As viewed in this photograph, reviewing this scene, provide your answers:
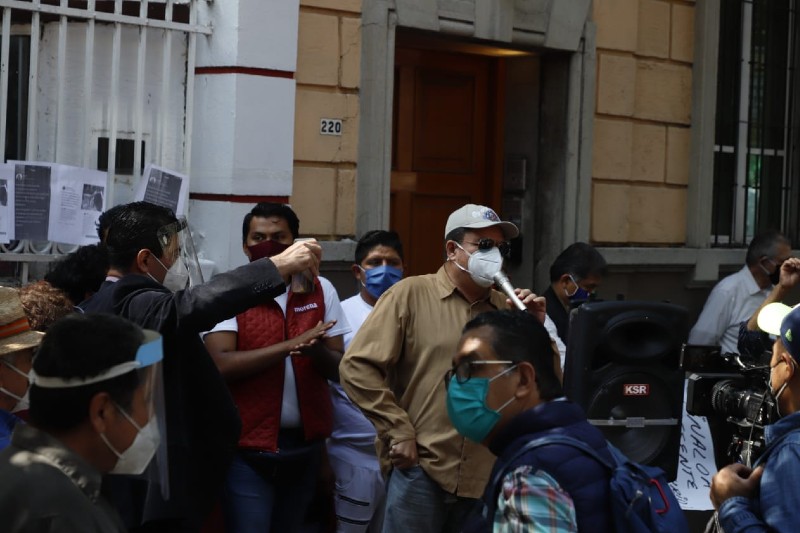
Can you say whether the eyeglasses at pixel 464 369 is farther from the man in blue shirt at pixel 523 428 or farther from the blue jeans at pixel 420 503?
the blue jeans at pixel 420 503

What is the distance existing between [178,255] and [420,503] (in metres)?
1.30

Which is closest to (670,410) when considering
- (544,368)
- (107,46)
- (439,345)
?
(439,345)

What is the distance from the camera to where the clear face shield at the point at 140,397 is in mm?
2611

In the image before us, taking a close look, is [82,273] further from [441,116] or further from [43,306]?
[441,116]

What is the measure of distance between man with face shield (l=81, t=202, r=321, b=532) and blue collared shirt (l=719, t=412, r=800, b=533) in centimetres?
166

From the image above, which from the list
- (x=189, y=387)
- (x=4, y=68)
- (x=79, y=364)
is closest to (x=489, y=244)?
(x=189, y=387)

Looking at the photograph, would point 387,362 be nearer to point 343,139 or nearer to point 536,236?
point 343,139

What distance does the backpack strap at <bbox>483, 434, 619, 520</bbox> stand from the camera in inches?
118

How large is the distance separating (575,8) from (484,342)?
236 inches

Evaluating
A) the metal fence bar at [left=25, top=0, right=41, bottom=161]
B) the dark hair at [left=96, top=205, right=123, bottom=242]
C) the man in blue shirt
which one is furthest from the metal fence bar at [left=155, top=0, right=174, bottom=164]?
the man in blue shirt

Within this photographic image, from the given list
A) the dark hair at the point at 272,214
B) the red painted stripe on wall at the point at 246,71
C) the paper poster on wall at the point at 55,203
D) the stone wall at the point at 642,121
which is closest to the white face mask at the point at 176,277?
the dark hair at the point at 272,214

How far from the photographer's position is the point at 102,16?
6.59 metres

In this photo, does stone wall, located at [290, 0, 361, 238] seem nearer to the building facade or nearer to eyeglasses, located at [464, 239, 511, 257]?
the building facade

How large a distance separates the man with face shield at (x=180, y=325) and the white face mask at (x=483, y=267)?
754 mm
